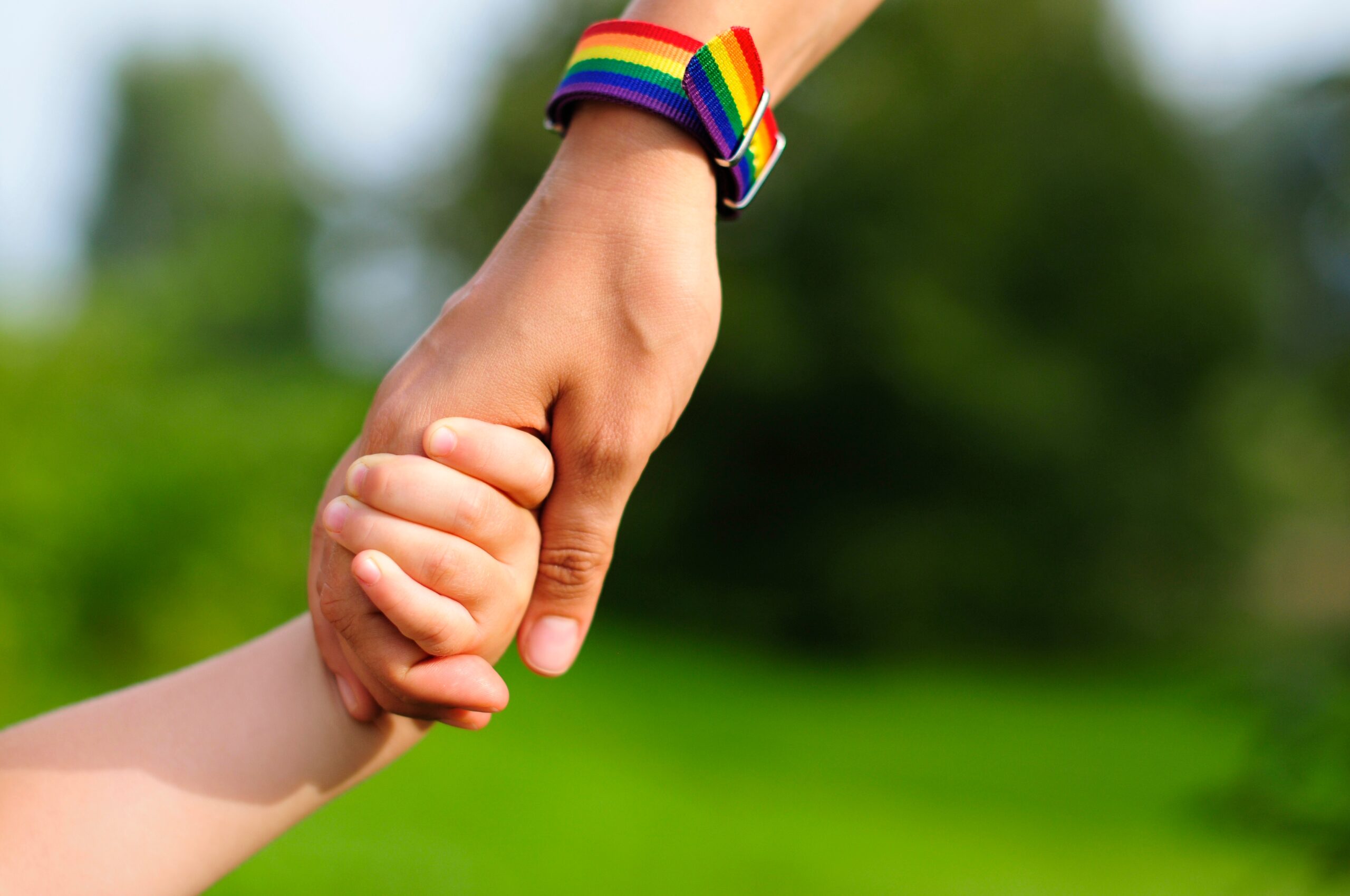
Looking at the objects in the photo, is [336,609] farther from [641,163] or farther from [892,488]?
[892,488]

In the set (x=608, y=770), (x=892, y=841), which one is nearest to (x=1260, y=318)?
(x=892, y=841)

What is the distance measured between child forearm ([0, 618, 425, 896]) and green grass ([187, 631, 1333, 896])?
2.53 metres

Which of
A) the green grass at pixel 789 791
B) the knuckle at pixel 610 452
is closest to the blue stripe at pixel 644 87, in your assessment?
the knuckle at pixel 610 452

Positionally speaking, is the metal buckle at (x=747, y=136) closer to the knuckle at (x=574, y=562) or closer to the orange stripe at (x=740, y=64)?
the orange stripe at (x=740, y=64)

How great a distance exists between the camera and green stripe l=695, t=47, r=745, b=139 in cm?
127

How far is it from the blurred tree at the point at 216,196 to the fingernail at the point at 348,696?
18359mm

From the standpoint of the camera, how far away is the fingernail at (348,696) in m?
1.43

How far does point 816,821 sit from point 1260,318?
8287 mm

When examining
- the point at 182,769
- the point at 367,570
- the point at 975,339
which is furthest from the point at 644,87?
the point at 975,339

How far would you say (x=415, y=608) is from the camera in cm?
121

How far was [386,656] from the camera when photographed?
1.28m

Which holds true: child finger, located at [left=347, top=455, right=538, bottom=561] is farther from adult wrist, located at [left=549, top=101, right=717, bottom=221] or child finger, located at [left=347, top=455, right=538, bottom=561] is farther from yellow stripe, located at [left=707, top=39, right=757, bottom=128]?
yellow stripe, located at [left=707, top=39, right=757, bottom=128]

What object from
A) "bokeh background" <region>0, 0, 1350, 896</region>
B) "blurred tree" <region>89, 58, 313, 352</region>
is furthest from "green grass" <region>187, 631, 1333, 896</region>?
"blurred tree" <region>89, 58, 313, 352</region>

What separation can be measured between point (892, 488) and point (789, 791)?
13.1ft
